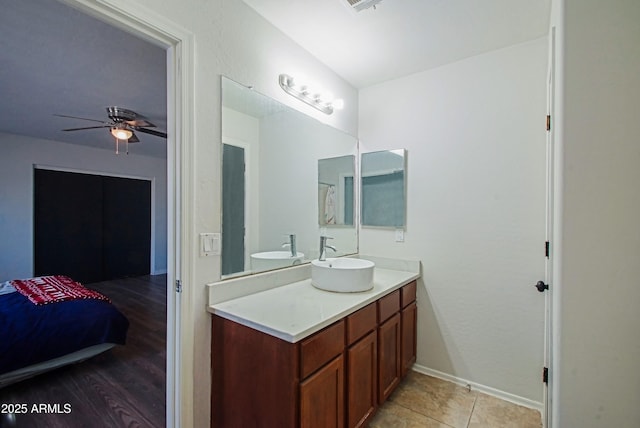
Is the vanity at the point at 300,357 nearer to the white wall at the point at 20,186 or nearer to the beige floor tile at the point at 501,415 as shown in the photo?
the beige floor tile at the point at 501,415

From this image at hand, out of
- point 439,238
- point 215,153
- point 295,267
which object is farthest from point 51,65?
point 439,238

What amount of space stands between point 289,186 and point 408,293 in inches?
46.1

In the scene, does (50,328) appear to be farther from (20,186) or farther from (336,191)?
(20,186)

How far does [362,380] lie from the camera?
148cm

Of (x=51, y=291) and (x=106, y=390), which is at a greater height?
(x=51, y=291)

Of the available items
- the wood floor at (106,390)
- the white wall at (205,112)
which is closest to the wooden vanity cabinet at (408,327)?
the white wall at (205,112)

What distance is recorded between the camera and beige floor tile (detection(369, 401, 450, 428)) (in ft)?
5.37

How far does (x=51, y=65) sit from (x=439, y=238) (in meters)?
3.17

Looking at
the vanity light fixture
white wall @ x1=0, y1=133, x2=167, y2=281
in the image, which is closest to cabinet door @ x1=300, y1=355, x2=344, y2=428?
the vanity light fixture

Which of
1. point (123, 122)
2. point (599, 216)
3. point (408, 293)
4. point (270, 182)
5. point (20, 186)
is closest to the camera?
point (599, 216)

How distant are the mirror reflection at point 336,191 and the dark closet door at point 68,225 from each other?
4.64 metres

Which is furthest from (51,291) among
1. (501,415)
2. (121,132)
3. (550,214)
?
(550,214)

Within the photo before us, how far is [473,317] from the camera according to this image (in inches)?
79.0

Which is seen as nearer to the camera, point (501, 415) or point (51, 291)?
point (501, 415)
